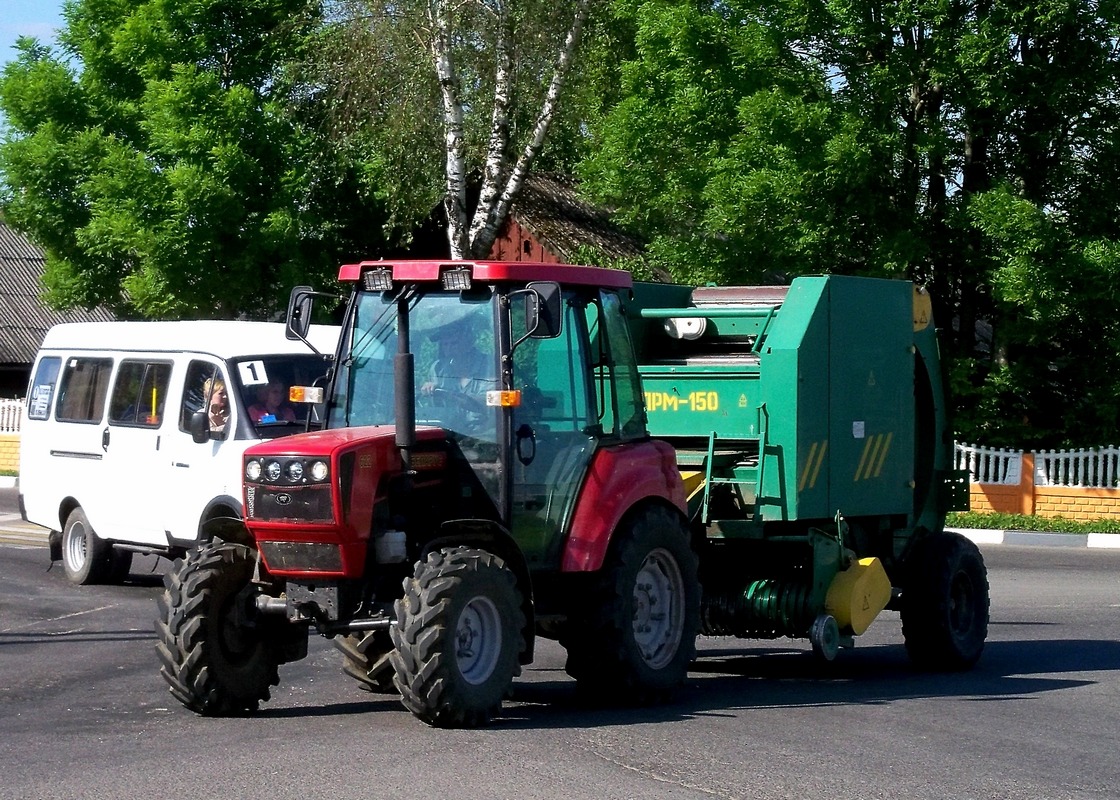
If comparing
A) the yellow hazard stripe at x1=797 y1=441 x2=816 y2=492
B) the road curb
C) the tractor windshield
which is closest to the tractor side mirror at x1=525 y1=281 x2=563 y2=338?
the tractor windshield

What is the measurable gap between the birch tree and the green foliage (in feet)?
5.86

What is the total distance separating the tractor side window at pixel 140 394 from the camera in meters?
13.5

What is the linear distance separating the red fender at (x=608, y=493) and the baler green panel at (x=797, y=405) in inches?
41.3

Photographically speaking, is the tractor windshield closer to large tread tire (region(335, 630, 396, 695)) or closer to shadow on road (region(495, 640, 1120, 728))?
large tread tire (region(335, 630, 396, 695))

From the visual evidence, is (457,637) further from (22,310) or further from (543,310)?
(22,310)

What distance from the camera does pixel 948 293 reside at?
2425 centimetres

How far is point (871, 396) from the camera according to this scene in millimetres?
10273

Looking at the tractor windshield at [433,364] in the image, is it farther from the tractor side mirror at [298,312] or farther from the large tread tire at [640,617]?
the large tread tire at [640,617]

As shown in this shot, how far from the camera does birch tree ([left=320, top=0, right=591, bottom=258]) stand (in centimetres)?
2489

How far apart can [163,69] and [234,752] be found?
24.8 metres

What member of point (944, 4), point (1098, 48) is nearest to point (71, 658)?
point (944, 4)

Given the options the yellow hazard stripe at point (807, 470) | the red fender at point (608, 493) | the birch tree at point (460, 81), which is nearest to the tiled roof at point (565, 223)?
the birch tree at point (460, 81)

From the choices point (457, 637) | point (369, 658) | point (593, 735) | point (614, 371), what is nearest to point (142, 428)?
point (369, 658)

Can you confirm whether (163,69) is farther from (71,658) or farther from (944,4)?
(71,658)
